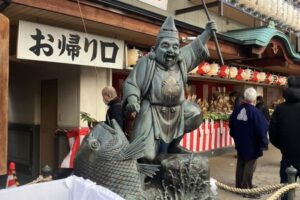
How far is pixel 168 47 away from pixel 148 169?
1312mm

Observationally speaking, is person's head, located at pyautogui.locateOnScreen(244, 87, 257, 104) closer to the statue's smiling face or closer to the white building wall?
the statue's smiling face

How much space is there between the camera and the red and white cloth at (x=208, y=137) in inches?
406

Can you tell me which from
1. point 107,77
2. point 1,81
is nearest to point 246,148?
point 107,77

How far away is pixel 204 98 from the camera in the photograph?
13219 mm

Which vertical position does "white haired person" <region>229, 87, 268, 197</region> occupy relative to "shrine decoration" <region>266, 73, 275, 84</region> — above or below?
below

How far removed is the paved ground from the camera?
7295mm

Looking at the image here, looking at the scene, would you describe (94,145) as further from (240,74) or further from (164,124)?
(240,74)

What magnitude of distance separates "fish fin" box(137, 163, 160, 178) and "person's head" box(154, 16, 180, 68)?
112 cm

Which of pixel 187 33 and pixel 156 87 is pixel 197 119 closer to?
pixel 156 87

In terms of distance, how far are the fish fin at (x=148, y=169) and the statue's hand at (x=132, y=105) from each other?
1.88 ft

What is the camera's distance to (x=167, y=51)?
12.9 ft

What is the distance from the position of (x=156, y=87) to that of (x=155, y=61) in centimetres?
30

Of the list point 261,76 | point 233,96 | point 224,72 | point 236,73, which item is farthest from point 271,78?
point 224,72

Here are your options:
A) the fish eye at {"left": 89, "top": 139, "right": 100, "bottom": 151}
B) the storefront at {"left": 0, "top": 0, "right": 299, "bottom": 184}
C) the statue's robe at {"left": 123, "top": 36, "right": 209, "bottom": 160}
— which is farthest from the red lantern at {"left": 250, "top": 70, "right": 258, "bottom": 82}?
the fish eye at {"left": 89, "top": 139, "right": 100, "bottom": 151}
